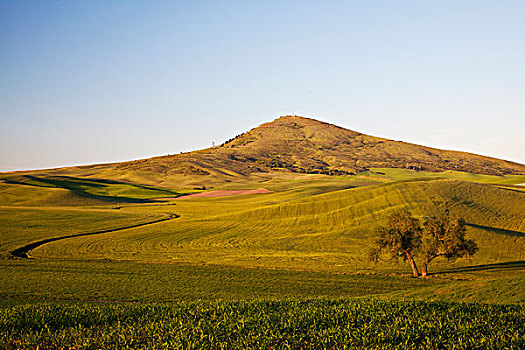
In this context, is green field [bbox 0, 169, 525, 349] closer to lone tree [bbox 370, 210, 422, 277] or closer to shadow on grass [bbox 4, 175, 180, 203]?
lone tree [bbox 370, 210, 422, 277]

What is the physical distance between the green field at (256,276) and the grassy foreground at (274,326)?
0.23ft

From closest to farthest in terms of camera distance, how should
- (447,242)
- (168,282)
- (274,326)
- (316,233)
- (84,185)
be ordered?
(274,326), (168,282), (447,242), (316,233), (84,185)

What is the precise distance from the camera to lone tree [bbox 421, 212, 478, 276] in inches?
1732

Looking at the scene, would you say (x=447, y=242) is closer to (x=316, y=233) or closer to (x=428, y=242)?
(x=428, y=242)

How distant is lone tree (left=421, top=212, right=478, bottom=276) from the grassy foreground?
31.4 meters

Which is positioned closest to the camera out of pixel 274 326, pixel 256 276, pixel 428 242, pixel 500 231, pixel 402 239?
pixel 274 326

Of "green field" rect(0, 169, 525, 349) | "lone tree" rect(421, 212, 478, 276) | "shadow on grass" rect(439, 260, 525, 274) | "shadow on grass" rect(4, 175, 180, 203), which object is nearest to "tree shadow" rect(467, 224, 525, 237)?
"green field" rect(0, 169, 525, 349)

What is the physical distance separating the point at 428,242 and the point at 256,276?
2169cm

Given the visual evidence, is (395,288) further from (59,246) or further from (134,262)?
(59,246)

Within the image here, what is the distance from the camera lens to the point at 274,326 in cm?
1377

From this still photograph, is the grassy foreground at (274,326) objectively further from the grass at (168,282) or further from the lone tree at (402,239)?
the lone tree at (402,239)

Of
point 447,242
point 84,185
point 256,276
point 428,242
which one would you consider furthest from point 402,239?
point 84,185

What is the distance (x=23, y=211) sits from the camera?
91.9 meters

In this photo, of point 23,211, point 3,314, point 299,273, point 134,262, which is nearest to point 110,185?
point 23,211
